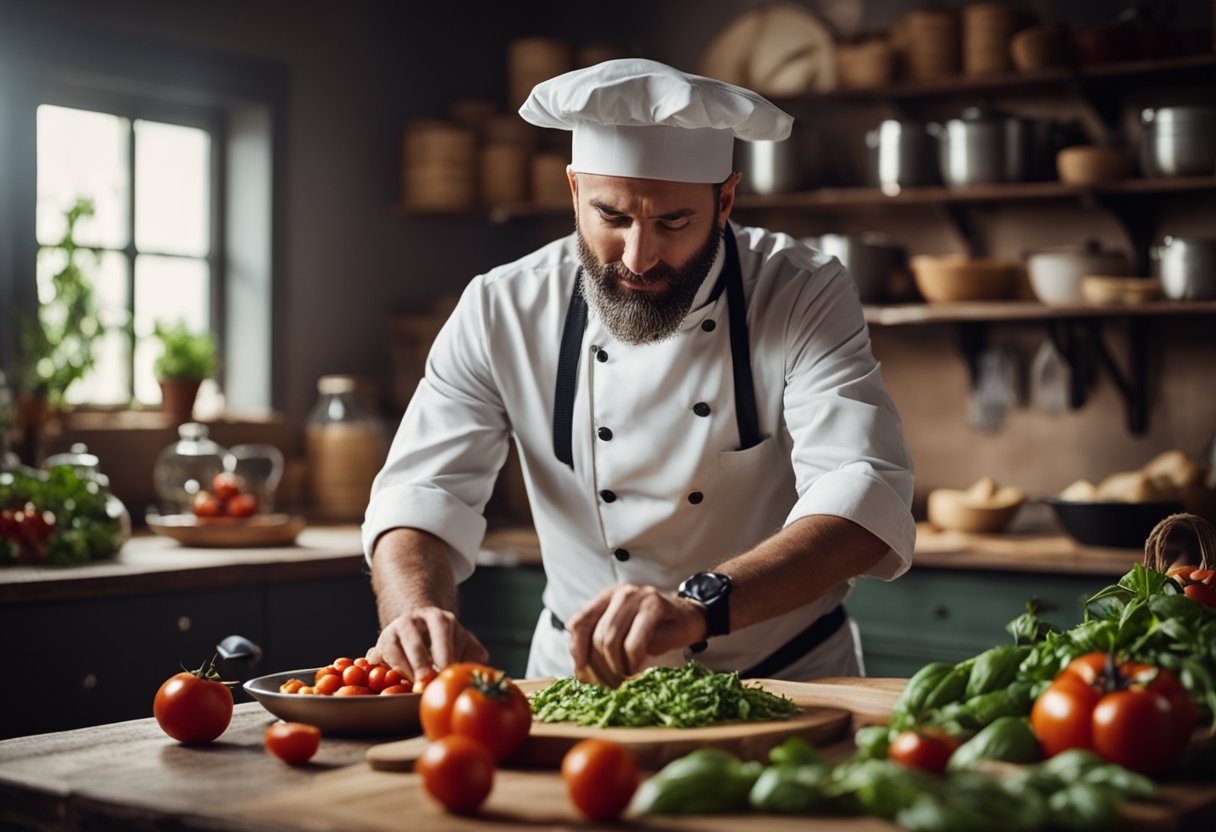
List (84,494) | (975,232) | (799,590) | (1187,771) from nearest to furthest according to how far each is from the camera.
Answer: (1187,771) < (799,590) < (84,494) < (975,232)

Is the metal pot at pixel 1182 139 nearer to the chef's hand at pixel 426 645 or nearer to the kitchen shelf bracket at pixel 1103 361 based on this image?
the kitchen shelf bracket at pixel 1103 361

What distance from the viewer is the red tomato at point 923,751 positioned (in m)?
1.38

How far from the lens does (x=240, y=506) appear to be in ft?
12.2

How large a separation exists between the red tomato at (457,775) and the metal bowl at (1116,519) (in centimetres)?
251

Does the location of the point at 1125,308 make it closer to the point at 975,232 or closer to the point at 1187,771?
the point at 975,232

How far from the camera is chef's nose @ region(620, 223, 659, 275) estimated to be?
83.2 inches

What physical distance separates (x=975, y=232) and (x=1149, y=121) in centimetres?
70

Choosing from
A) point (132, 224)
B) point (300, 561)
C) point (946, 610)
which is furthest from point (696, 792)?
point (132, 224)

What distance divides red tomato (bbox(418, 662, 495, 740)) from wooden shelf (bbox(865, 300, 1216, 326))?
2.71 metres

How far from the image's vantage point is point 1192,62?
3.85m

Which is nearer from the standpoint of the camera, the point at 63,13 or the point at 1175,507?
the point at 1175,507

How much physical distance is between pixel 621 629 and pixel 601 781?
386 mm

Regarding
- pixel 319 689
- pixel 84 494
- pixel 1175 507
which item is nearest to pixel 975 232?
pixel 1175 507

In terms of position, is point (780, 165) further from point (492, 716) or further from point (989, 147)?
point (492, 716)
